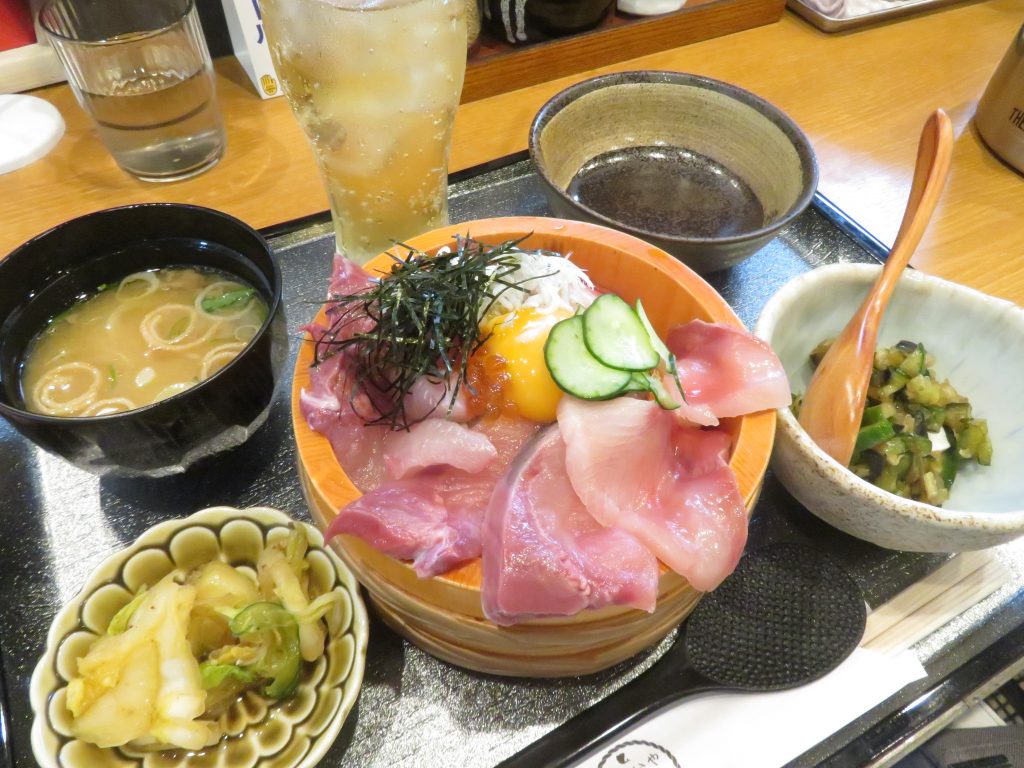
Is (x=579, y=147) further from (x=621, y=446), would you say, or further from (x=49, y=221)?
(x=49, y=221)

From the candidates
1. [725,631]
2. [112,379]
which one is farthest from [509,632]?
[112,379]

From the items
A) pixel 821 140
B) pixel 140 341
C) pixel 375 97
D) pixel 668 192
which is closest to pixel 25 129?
pixel 140 341

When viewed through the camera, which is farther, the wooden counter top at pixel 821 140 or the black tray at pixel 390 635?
the wooden counter top at pixel 821 140

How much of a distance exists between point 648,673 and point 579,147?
1230mm

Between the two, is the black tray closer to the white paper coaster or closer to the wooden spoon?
the wooden spoon

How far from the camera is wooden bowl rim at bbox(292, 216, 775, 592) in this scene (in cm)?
83

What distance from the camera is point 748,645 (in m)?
0.99

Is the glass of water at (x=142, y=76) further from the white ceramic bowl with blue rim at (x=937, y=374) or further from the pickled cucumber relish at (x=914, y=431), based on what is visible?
the pickled cucumber relish at (x=914, y=431)

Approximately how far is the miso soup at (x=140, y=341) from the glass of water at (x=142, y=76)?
650 mm

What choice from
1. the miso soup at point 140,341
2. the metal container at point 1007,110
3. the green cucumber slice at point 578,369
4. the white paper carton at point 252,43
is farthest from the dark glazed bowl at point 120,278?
the metal container at point 1007,110

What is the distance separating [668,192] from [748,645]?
108cm

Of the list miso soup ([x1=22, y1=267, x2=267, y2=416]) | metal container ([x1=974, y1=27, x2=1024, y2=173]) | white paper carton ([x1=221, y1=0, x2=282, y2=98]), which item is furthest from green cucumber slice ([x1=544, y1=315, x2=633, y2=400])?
metal container ([x1=974, y1=27, x2=1024, y2=173])

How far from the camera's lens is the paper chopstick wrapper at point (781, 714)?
36.3 inches

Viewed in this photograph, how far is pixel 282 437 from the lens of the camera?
4.13 ft
